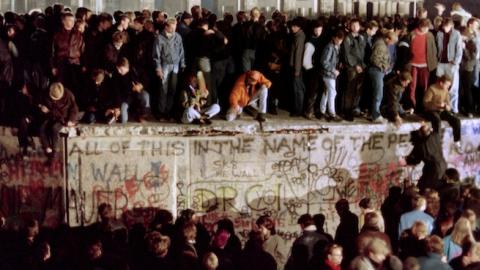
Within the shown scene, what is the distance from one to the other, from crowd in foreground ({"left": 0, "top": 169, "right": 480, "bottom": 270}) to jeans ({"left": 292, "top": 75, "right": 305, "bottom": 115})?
2.15 meters

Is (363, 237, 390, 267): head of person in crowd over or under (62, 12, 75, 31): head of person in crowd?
under

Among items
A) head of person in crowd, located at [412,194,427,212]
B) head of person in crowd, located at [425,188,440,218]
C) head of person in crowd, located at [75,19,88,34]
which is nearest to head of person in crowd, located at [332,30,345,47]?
head of person in crowd, located at [425,188,440,218]

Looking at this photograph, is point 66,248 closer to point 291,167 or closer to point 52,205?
point 52,205

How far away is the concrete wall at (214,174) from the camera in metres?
20.2

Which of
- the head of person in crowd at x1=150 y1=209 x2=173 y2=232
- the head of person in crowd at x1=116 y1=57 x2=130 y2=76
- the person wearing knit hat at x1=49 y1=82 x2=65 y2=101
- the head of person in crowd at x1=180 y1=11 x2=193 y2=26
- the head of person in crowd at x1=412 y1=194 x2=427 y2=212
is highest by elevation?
the head of person in crowd at x1=180 y1=11 x2=193 y2=26

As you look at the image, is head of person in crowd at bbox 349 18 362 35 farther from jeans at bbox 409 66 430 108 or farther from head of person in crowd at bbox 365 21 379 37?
jeans at bbox 409 66 430 108

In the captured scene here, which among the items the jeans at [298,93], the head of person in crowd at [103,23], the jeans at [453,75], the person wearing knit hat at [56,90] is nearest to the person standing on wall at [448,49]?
the jeans at [453,75]

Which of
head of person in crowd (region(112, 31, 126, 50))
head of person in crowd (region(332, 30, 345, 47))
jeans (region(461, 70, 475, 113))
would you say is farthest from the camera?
jeans (region(461, 70, 475, 113))

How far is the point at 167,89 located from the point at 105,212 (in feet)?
9.25

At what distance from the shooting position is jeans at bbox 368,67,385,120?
2105 cm

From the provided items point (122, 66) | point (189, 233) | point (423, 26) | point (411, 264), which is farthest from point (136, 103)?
point (411, 264)

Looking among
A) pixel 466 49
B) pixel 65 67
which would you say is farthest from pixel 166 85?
pixel 466 49

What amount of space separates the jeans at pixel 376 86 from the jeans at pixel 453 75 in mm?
1492

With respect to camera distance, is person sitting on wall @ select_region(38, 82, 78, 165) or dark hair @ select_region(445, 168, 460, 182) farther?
dark hair @ select_region(445, 168, 460, 182)
